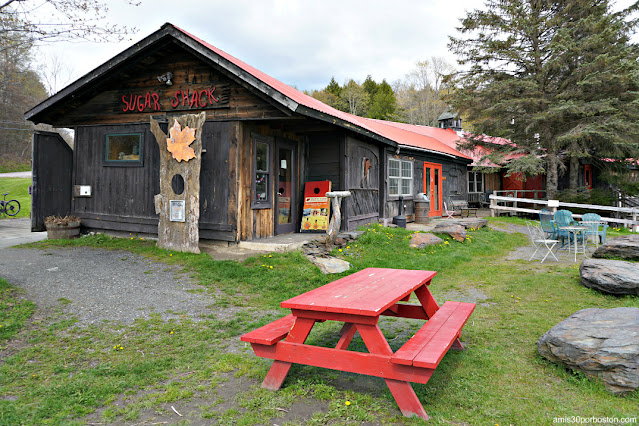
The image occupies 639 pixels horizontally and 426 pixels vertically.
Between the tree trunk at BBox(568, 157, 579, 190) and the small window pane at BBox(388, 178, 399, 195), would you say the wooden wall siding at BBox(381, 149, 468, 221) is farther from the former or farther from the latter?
the tree trunk at BBox(568, 157, 579, 190)

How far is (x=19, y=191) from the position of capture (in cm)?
2577

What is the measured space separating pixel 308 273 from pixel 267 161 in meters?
3.39

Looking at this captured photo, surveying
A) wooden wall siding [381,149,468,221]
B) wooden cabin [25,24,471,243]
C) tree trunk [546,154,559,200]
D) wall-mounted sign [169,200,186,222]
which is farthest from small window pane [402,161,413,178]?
wall-mounted sign [169,200,186,222]

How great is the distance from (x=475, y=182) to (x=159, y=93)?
17930mm

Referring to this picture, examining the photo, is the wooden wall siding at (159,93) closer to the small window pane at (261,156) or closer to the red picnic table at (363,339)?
the small window pane at (261,156)

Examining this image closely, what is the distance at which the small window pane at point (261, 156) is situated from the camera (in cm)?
922

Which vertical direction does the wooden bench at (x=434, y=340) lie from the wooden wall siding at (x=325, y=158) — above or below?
below

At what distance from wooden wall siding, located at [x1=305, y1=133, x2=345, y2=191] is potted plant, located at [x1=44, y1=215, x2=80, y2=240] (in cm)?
585

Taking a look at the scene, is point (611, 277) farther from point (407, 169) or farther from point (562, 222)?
point (407, 169)

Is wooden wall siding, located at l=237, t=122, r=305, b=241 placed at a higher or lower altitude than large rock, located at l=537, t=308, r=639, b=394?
higher

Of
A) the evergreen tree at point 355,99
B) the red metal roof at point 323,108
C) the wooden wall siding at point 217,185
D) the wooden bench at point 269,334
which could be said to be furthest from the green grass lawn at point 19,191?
the evergreen tree at point 355,99

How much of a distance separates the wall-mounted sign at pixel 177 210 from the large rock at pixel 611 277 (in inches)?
281

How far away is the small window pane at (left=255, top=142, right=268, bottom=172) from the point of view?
30.2ft

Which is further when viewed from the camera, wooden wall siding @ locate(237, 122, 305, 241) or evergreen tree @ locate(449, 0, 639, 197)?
evergreen tree @ locate(449, 0, 639, 197)
